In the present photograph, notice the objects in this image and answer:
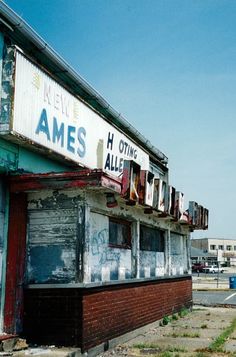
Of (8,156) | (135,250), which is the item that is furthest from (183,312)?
(8,156)

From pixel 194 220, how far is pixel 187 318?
3.35 metres

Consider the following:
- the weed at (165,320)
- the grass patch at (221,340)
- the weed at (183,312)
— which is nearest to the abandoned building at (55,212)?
the grass patch at (221,340)

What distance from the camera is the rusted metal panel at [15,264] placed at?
775cm

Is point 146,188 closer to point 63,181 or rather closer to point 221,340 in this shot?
point 63,181

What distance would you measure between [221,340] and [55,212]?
4868mm

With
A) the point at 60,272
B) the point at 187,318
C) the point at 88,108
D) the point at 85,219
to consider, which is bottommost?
the point at 187,318

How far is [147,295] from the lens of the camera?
11586 millimetres

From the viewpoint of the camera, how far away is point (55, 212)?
27.0 ft

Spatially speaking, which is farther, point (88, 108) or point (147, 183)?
point (88, 108)

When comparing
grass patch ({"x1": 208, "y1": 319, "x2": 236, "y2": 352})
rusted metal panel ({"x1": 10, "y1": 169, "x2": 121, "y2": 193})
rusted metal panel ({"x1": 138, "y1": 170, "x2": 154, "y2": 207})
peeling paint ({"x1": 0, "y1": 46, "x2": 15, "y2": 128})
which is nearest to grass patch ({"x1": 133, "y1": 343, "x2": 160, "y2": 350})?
grass patch ({"x1": 208, "y1": 319, "x2": 236, "y2": 352})

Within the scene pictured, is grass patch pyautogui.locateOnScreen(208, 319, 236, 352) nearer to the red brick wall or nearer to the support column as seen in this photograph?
the red brick wall

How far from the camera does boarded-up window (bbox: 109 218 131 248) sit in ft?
31.8

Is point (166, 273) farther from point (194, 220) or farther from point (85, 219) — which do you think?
point (85, 219)

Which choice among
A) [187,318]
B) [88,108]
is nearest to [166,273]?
[187,318]
